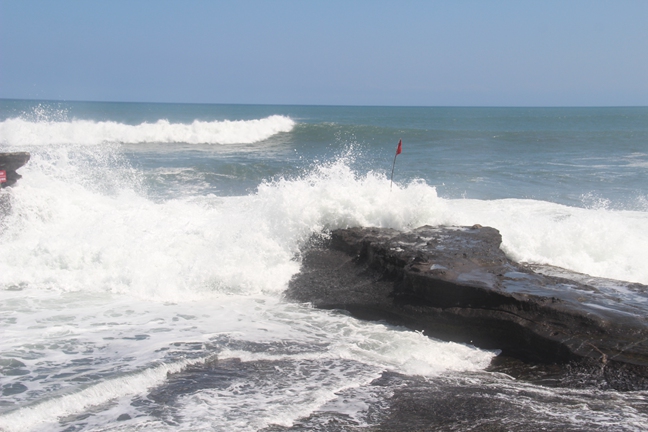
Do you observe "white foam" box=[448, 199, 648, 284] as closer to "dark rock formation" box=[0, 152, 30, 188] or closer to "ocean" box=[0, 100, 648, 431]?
"ocean" box=[0, 100, 648, 431]

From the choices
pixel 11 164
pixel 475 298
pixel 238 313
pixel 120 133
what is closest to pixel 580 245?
pixel 475 298

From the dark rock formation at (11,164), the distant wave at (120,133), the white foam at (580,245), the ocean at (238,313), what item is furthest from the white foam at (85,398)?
the distant wave at (120,133)

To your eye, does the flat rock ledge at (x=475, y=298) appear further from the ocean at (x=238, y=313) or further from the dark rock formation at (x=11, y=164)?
the dark rock formation at (x=11, y=164)

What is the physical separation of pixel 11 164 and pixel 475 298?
31.6 feet

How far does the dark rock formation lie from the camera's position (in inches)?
439

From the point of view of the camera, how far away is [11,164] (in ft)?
36.9

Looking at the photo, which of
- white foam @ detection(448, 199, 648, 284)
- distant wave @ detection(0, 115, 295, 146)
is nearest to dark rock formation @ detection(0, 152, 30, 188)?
white foam @ detection(448, 199, 648, 284)

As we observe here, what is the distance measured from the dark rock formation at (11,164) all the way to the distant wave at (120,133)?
73.1ft

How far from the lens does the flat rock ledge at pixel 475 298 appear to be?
19.6ft

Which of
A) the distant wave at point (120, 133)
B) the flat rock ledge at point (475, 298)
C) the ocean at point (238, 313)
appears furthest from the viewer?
the distant wave at point (120, 133)

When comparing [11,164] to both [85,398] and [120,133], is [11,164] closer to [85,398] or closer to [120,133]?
[85,398]

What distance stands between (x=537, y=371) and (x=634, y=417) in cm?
118

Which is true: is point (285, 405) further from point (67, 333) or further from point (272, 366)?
point (67, 333)

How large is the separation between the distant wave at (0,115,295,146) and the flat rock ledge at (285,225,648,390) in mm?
27763
